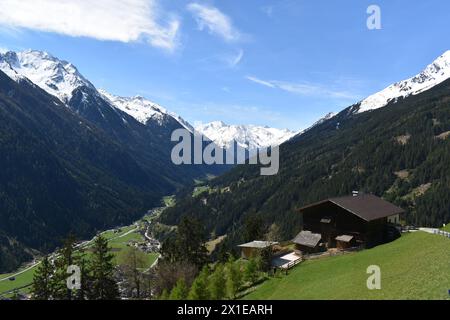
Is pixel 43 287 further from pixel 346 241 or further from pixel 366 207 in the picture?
pixel 366 207

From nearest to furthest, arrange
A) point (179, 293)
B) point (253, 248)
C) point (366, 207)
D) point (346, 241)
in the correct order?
point (179, 293)
point (346, 241)
point (366, 207)
point (253, 248)

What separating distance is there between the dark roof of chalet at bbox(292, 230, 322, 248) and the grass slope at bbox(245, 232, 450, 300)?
8.37m

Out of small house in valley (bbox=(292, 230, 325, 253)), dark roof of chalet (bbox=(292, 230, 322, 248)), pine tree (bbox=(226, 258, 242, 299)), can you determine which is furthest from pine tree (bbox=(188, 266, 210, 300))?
small house in valley (bbox=(292, 230, 325, 253))

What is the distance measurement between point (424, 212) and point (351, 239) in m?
146

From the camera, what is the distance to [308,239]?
7469cm

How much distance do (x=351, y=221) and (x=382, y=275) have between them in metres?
25.8

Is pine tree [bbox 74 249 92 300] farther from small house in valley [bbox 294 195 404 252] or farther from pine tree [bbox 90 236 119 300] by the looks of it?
small house in valley [bbox 294 195 404 252]

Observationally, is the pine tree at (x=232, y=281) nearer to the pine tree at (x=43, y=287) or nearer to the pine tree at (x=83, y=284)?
the pine tree at (x=83, y=284)

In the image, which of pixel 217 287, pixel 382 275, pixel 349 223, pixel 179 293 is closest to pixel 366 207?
pixel 349 223

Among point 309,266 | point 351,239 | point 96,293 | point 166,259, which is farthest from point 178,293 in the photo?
point 166,259

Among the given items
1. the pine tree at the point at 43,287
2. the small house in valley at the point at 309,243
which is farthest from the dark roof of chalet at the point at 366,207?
the pine tree at the point at 43,287

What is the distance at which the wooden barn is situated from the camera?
228ft

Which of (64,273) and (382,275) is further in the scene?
(64,273)
